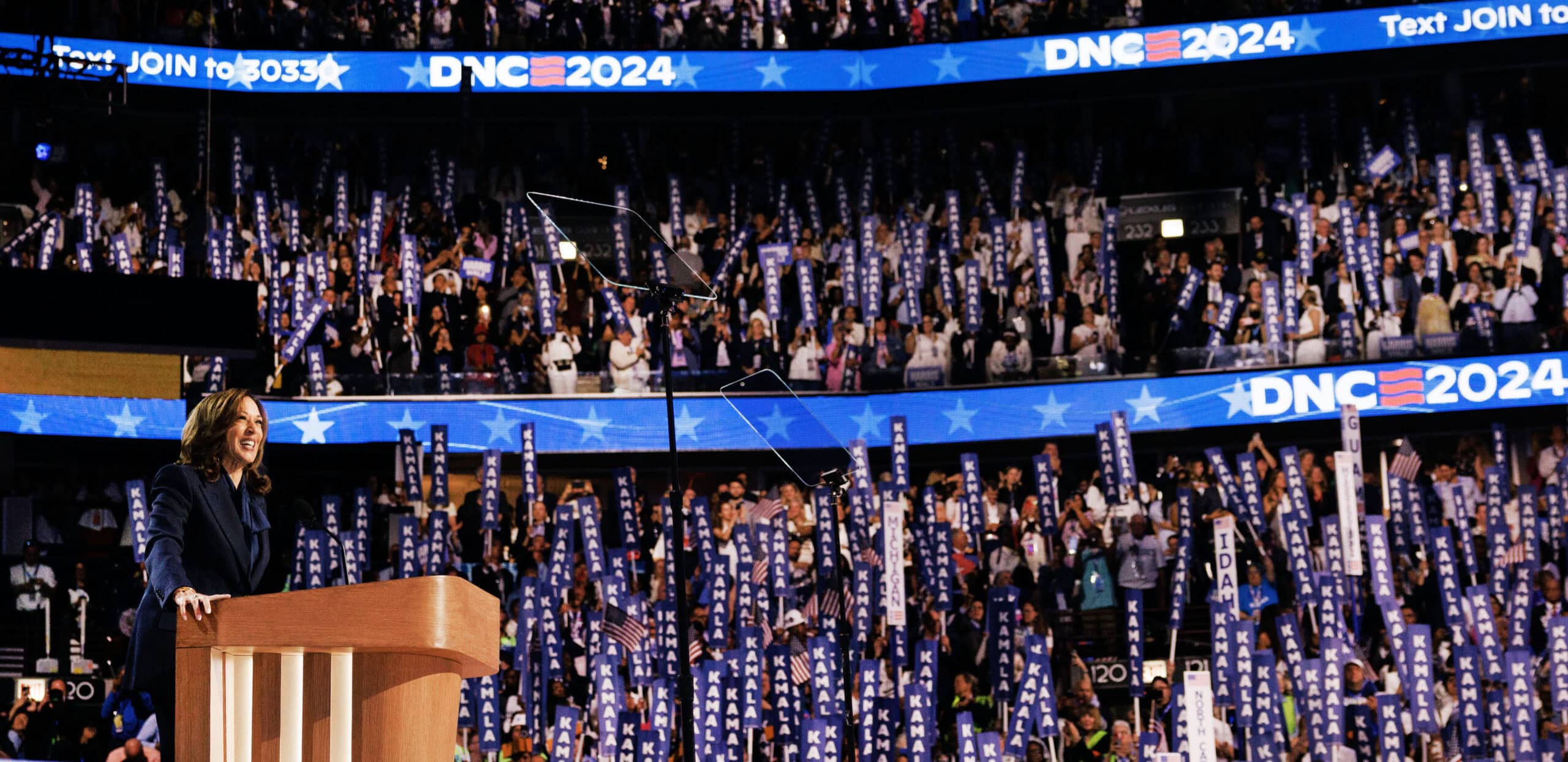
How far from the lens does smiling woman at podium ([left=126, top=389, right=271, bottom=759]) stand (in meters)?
3.17

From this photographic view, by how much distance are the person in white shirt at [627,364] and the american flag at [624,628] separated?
11.1ft

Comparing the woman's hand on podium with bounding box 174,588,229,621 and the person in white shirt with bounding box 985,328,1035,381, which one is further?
the person in white shirt with bounding box 985,328,1035,381

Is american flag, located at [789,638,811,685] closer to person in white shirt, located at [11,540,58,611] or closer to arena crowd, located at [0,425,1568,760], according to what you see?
arena crowd, located at [0,425,1568,760]

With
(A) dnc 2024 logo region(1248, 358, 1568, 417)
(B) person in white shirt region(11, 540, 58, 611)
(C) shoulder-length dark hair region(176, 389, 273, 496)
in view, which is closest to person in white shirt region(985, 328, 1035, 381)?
(A) dnc 2024 logo region(1248, 358, 1568, 417)

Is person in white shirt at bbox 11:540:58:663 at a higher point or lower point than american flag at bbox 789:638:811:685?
higher

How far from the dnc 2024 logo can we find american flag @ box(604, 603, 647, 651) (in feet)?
19.2

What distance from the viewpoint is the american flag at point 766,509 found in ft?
44.5

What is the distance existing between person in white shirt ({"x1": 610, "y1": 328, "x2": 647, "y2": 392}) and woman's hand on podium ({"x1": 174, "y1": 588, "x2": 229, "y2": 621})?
12.3m

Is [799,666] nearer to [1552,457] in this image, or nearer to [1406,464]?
[1406,464]

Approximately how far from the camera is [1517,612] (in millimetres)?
11750

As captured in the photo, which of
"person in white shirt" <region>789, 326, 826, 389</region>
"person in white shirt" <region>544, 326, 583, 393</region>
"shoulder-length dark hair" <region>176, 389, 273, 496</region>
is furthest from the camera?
"person in white shirt" <region>789, 326, 826, 389</region>

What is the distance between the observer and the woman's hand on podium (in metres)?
2.99

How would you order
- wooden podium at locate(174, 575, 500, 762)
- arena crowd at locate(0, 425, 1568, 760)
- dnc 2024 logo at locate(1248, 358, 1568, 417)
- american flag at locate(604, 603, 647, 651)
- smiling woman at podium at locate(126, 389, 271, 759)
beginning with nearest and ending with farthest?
wooden podium at locate(174, 575, 500, 762), smiling woman at podium at locate(126, 389, 271, 759), arena crowd at locate(0, 425, 1568, 760), american flag at locate(604, 603, 647, 651), dnc 2024 logo at locate(1248, 358, 1568, 417)

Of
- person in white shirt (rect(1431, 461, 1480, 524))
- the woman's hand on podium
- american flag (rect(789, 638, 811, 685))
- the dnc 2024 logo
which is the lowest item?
american flag (rect(789, 638, 811, 685))
